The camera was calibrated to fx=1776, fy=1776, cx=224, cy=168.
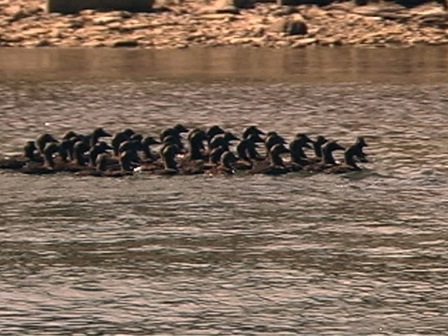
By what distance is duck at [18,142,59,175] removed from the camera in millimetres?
18016

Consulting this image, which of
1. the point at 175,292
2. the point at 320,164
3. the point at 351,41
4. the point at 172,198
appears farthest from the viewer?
the point at 351,41

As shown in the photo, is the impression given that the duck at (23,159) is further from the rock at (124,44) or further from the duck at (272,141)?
the rock at (124,44)

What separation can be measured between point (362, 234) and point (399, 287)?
A: 5.98 ft

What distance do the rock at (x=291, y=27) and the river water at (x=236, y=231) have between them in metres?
7.14

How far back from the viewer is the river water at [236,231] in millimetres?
12469

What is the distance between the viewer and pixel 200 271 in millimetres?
13672

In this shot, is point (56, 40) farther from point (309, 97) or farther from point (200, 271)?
point (200, 271)

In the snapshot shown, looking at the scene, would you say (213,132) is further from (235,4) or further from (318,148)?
(235,4)

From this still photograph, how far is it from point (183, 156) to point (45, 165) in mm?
1457

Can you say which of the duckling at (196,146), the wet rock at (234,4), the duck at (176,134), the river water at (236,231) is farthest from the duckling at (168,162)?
the wet rock at (234,4)

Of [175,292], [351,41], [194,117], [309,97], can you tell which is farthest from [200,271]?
[351,41]

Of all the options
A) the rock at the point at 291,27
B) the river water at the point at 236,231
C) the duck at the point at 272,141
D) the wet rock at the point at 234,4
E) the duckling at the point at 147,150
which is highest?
the wet rock at the point at 234,4

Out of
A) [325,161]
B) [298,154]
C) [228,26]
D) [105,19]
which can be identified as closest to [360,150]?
[325,161]

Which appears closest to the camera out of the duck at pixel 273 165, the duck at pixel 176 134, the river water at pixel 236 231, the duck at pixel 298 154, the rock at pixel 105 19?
the river water at pixel 236 231
